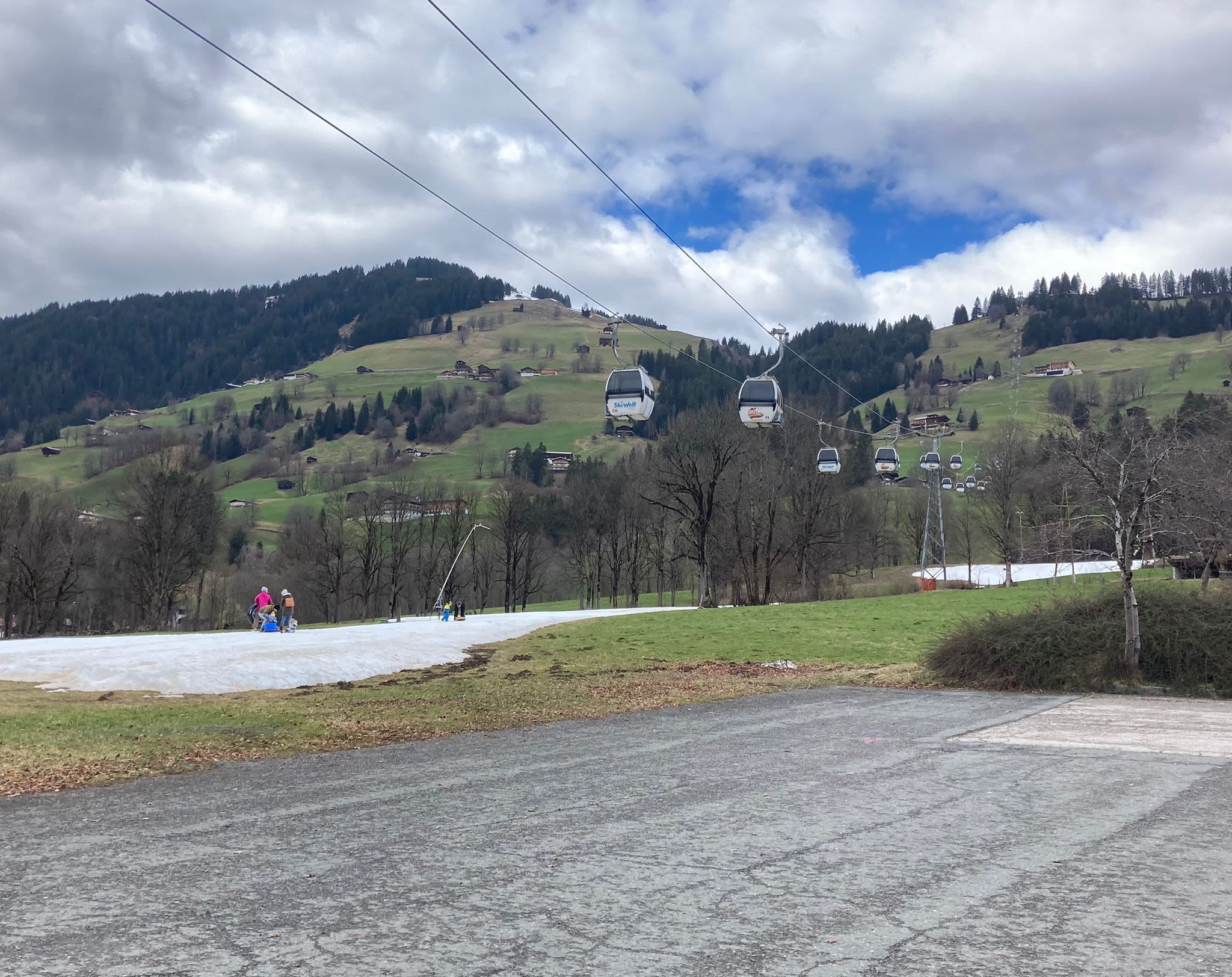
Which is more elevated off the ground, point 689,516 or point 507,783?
point 689,516

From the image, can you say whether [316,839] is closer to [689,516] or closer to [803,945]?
[803,945]

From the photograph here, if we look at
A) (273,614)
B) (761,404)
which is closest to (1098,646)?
(761,404)

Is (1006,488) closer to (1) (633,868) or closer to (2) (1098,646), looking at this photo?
(2) (1098,646)

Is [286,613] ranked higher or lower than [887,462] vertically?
lower

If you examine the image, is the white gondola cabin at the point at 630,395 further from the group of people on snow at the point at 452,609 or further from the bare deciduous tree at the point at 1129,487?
the group of people on snow at the point at 452,609

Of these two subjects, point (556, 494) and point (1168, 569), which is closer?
point (1168, 569)

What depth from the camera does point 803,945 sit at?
638cm

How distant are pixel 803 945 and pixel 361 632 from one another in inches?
→ 1429

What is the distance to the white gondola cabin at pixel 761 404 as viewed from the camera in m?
33.2

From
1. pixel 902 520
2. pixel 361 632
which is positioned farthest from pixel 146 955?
pixel 902 520

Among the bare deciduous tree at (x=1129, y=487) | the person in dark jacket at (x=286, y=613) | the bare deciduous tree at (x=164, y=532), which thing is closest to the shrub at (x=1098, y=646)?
the bare deciduous tree at (x=1129, y=487)

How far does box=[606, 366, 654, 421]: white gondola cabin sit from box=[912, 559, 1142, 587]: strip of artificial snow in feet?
181

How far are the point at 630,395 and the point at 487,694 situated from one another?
11.0 m

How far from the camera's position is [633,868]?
8.20 m
